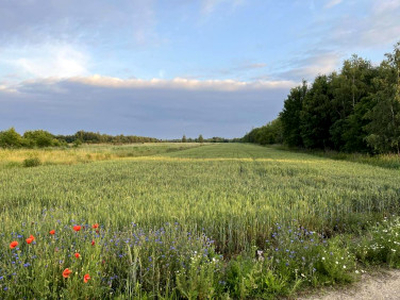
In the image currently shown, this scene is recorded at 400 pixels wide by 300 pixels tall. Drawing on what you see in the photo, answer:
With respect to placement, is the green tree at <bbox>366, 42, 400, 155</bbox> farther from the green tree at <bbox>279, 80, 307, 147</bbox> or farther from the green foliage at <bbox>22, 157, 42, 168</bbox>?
the green foliage at <bbox>22, 157, 42, 168</bbox>

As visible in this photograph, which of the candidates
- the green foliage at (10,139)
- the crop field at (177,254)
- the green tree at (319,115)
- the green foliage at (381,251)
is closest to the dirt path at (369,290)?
the crop field at (177,254)

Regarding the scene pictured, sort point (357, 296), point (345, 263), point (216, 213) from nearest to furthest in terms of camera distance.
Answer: point (357, 296), point (345, 263), point (216, 213)

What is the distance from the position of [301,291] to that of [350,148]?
35117mm

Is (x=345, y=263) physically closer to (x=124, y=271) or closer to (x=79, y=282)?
(x=124, y=271)

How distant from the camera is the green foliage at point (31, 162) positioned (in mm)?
24594

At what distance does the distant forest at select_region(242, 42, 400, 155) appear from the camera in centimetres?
2462

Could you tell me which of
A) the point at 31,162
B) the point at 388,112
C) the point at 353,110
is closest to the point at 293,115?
the point at 353,110

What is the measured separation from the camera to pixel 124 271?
3.87 metres

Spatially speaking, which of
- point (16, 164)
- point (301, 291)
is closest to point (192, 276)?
point (301, 291)

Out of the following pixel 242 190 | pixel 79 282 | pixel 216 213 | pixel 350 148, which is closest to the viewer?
pixel 79 282

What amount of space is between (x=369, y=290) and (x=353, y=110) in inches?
1487

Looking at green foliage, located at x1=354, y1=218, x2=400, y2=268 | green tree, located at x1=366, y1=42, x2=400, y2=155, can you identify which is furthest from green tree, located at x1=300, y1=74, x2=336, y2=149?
green foliage, located at x1=354, y1=218, x2=400, y2=268

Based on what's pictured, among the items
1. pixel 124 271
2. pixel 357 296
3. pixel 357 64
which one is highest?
pixel 357 64

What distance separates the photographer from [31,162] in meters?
24.9
